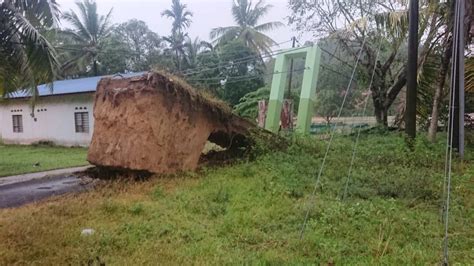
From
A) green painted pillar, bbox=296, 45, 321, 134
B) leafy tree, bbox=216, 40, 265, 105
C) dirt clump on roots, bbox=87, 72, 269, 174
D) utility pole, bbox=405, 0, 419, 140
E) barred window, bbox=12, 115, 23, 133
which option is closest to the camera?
dirt clump on roots, bbox=87, 72, 269, 174

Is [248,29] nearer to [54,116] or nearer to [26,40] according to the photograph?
[54,116]

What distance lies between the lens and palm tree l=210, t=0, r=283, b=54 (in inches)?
1117

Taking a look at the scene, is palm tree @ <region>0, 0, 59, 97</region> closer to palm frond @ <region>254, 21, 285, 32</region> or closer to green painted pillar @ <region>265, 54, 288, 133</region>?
green painted pillar @ <region>265, 54, 288, 133</region>

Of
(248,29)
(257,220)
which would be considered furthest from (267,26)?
(257,220)

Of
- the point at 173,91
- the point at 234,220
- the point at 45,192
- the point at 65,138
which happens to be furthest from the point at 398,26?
the point at 65,138

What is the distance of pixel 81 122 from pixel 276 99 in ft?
32.7

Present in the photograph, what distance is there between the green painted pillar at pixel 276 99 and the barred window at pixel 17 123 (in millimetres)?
14534

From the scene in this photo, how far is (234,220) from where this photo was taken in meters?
5.19

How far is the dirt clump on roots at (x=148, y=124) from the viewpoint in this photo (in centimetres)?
805

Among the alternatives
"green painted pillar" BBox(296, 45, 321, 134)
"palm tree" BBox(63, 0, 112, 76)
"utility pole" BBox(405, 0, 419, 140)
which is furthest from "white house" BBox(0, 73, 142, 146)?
"utility pole" BBox(405, 0, 419, 140)

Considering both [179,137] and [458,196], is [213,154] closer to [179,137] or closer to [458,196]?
[179,137]

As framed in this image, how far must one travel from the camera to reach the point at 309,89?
43.2 ft

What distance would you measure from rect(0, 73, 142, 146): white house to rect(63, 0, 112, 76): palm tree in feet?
15.1

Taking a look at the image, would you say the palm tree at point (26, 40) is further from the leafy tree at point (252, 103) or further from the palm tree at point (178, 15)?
the palm tree at point (178, 15)
